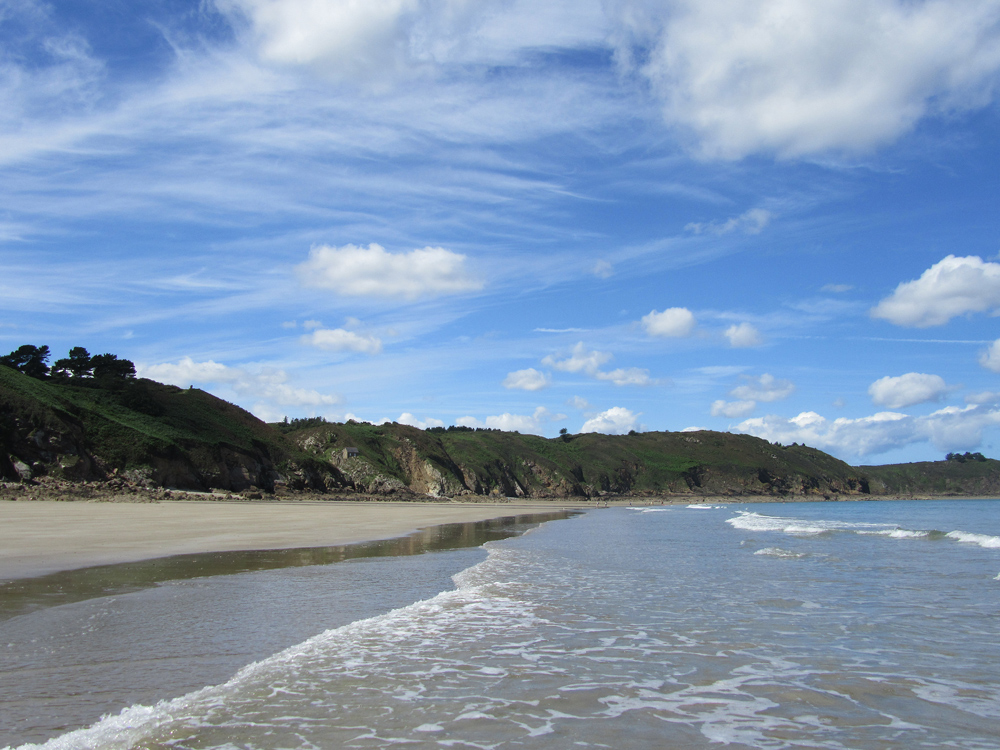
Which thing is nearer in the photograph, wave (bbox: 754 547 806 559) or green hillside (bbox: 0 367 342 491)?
wave (bbox: 754 547 806 559)

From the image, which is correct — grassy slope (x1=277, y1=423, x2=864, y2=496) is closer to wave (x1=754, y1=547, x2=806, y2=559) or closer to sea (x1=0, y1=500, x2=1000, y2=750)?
wave (x1=754, y1=547, x2=806, y2=559)

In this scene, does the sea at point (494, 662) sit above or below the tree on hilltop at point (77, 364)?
below

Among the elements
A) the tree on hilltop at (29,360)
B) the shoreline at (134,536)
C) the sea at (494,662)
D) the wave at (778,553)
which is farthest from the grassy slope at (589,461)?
the sea at (494,662)

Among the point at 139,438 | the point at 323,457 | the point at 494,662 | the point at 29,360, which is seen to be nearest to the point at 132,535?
the point at 494,662

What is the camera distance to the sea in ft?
17.5

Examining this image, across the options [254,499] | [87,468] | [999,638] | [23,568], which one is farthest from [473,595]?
[254,499]

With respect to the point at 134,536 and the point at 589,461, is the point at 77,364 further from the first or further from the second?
the point at 589,461

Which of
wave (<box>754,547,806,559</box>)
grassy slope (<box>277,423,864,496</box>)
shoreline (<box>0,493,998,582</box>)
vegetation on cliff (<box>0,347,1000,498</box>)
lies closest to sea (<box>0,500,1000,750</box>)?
shoreline (<box>0,493,998,582</box>)

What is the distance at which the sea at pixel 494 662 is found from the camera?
534cm

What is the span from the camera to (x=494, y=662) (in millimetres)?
7605

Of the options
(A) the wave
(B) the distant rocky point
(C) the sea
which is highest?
(B) the distant rocky point

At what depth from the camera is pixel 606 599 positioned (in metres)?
11.9

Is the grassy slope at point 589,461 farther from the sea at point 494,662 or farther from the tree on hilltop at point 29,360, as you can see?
the sea at point 494,662

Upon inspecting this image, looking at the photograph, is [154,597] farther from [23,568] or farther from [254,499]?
[254,499]
